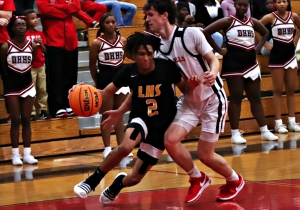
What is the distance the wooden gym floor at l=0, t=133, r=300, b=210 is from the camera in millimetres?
5172

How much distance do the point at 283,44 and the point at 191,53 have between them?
4923mm

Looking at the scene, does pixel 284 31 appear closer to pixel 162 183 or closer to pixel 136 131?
pixel 162 183

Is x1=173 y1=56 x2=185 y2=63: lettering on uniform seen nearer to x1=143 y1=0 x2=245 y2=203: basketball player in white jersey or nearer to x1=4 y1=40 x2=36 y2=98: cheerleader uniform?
x1=143 y1=0 x2=245 y2=203: basketball player in white jersey

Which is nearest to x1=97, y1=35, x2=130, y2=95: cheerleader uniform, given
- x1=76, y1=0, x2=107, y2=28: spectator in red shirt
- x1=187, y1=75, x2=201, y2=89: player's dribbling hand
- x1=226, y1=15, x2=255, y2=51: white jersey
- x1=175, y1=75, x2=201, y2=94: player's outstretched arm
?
x1=76, y1=0, x2=107, y2=28: spectator in red shirt

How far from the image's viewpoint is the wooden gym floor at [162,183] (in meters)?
5.17

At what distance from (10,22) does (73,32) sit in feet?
3.02

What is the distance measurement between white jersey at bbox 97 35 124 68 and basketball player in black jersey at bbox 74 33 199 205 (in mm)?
2968

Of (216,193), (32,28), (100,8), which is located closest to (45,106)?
(32,28)

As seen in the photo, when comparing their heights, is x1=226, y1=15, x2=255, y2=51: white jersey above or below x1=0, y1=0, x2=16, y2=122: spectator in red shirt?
below

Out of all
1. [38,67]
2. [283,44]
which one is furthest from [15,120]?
[283,44]

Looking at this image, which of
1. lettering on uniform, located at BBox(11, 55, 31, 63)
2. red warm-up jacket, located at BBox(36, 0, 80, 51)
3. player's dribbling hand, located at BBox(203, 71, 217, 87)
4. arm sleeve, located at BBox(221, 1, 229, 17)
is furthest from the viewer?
arm sleeve, located at BBox(221, 1, 229, 17)

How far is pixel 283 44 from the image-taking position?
970cm

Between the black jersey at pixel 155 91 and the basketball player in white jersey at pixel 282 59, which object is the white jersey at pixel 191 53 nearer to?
the black jersey at pixel 155 91

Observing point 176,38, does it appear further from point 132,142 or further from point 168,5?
point 132,142
